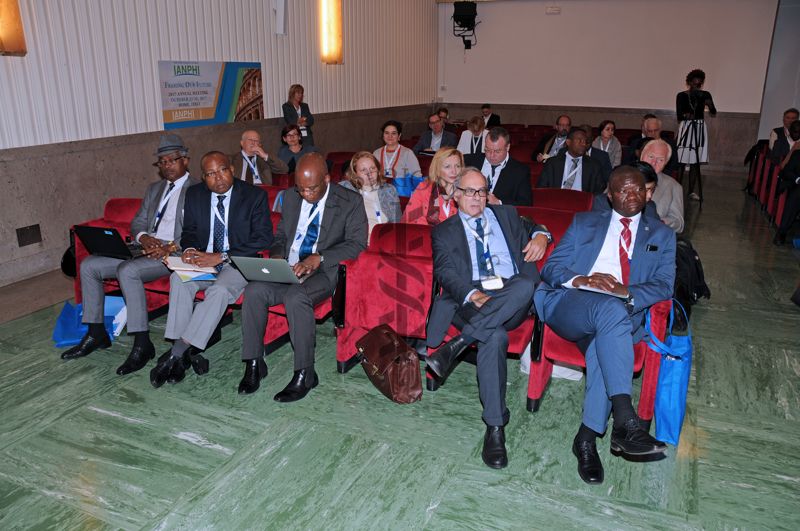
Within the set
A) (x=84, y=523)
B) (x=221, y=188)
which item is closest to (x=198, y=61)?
(x=221, y=188)

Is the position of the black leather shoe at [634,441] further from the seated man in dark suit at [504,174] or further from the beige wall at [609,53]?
the beige wall at [609,53]

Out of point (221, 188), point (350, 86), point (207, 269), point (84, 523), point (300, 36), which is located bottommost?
point (84, 523)

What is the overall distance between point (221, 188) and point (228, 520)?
2.15m

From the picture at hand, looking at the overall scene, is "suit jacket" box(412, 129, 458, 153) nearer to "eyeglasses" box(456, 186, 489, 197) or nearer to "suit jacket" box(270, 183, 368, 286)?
"suit jacket" box(270, 183, 368, 286)

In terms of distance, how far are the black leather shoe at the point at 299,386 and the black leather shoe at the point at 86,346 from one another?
141cm

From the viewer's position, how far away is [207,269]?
378 centimetres

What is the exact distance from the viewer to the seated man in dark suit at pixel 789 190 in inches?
274

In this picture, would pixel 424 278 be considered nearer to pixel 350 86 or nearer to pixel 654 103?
pixel 350 86

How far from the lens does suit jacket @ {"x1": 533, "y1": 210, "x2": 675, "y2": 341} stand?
3.00 metres

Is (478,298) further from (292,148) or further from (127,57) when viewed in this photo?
(127,57)

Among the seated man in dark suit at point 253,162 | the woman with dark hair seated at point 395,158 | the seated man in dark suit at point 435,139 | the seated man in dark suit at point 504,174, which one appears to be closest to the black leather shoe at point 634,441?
the seated man in dark suit at point 504,174

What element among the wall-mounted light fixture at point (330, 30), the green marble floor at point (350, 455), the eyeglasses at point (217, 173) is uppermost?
the wall-mounted light fixture at point (330, 30)

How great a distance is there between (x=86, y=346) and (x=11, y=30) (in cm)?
306

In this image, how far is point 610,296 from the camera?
300cm
